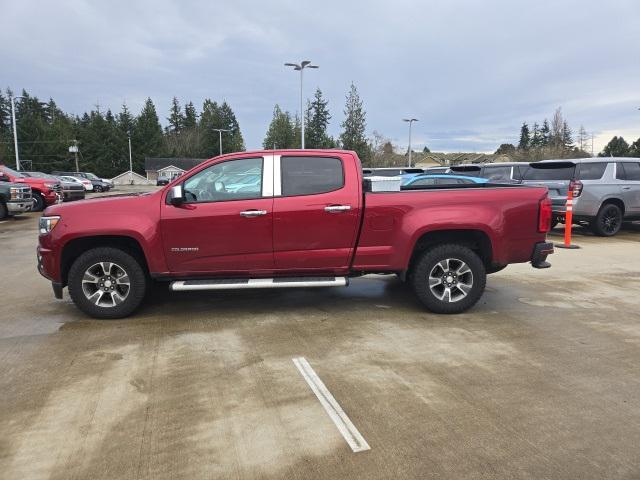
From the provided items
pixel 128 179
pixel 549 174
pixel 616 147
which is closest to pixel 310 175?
pixel 549 174

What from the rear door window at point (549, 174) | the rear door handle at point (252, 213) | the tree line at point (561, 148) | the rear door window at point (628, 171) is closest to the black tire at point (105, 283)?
the rear door handle at point (252, 213)

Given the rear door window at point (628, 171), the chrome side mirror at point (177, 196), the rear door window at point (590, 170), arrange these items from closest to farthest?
1. the chrome side mirror at point (177, 196)
2. the rear door window at point (590, 170)
3. the rear door window at point (628, 171)

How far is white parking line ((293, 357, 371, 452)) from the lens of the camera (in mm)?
3131

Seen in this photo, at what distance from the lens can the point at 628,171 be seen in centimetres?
1232

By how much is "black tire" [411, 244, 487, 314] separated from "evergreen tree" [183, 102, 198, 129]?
4585 inches

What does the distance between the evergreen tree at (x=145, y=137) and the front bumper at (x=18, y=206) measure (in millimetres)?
77404

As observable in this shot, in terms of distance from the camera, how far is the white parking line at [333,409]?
313 centimetres

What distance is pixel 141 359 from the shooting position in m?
4.49

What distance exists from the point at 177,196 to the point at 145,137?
94.8m

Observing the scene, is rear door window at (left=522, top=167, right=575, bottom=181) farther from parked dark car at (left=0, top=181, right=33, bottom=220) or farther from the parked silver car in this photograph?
parked dark car at (left=0, top=181, right=33, bottom=220)

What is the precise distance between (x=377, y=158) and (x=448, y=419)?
68.6 metres

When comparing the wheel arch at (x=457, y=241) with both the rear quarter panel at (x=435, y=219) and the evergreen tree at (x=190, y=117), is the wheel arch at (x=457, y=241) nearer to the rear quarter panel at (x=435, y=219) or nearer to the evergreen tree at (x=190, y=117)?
the rear quarter panel at (x=435, y=219)

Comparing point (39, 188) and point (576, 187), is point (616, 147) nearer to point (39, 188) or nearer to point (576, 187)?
point (576, 187)

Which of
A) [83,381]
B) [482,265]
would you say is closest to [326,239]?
[482,265]
